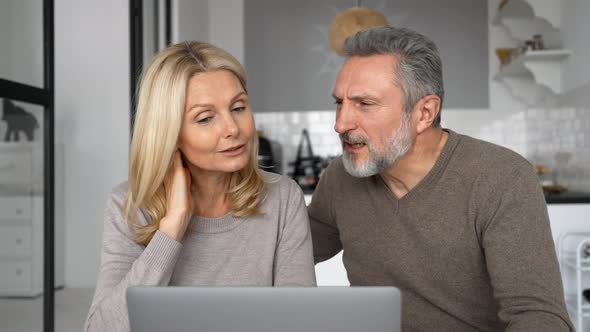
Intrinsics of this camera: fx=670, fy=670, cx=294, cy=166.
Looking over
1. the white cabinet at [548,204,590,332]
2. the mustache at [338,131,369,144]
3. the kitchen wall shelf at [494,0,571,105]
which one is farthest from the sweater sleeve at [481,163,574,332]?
the kitchen wall shelf at [494,0,571,105]

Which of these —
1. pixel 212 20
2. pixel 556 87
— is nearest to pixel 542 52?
pixel 556 87

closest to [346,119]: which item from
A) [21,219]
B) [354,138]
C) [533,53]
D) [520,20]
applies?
[354,138]

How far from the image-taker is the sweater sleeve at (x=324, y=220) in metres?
1.84

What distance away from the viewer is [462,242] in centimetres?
154

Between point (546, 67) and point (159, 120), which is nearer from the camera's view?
point (159, 120)

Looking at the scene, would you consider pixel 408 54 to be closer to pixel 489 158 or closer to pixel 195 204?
pixel 489 158

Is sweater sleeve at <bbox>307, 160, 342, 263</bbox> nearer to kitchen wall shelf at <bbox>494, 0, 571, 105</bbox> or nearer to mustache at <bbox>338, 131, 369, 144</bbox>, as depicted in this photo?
mustache at <bbox>338, 131, 369, 144</bbox>

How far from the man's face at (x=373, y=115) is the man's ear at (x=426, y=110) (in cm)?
4

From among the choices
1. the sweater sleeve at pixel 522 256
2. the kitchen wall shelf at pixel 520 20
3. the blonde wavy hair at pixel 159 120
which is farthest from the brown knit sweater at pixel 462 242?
the kitchen wall shelf at pixel 520 20

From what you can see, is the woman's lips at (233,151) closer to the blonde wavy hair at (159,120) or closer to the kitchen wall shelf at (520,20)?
the blonde wavy hair at (159,120)

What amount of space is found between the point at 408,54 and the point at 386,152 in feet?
0.79

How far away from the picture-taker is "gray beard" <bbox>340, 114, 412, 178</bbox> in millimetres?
1599

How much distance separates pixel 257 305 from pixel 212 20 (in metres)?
4.59

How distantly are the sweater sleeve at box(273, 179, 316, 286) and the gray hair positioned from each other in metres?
0.36
